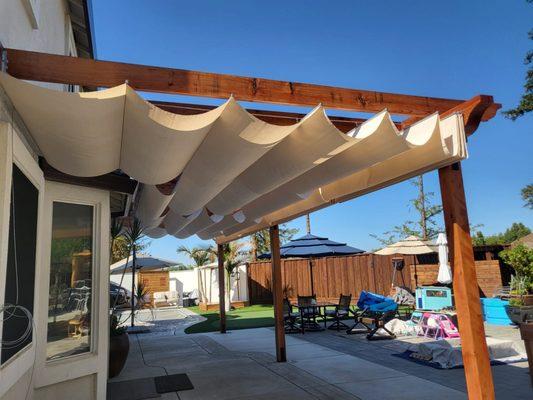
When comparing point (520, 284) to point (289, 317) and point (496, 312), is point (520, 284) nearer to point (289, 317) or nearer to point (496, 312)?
point (496, 312)

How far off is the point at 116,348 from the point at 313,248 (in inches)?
247

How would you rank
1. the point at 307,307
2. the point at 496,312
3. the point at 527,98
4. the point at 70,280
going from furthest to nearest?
the point at 527,98
the point at 496,312
the point at 307,307
the point at 70,280

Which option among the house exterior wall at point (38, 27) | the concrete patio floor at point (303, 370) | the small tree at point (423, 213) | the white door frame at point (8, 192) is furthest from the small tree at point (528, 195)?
the white door frame at point (8, 192)

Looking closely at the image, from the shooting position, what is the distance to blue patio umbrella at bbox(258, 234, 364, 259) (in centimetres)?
1076

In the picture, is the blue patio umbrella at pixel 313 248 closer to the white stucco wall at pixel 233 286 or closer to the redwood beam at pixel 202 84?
the white stucco wall at pixel 233 286

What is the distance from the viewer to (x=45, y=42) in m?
3.97

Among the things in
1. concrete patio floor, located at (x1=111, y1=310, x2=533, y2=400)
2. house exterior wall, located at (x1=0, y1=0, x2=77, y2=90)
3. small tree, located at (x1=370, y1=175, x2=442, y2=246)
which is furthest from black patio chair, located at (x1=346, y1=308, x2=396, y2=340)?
small tree, located at (x1=370, y1=175, x2=442, y2=246)

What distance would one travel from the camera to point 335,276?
15906 millimetres

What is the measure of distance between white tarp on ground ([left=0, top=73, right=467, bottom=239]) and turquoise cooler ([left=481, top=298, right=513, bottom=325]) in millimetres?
8282

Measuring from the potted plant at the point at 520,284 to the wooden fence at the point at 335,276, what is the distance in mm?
2994

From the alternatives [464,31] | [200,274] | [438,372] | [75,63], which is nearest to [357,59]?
[464,31]

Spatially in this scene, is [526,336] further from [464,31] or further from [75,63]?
[464,31]

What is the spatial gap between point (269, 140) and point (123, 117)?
0.91 metres

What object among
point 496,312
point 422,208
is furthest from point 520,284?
point 422,208
